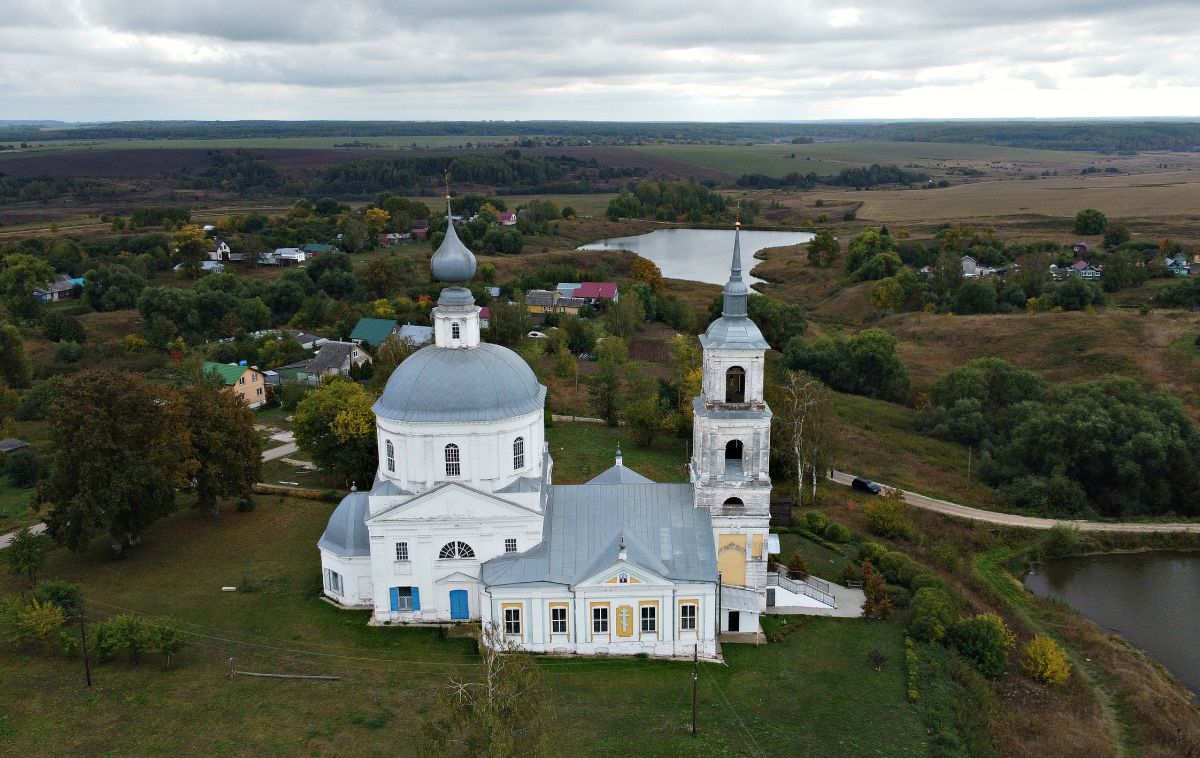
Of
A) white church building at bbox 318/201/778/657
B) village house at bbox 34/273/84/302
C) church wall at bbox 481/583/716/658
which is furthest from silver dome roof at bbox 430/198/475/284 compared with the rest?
village house at bbox 34/273/84/302

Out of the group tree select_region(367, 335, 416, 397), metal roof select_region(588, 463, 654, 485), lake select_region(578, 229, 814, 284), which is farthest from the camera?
lake select_region(578, 229, 814, 284)

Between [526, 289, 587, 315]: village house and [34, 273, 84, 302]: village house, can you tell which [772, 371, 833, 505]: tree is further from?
[34, 273, 84, 302]: village house

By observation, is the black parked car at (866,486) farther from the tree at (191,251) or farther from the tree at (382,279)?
the tree at (191,251)

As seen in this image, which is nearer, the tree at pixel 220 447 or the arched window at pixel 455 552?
the arched window at pixel 455 552

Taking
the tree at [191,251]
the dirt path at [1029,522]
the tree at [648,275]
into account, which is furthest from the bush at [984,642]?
the tree at [191,251]

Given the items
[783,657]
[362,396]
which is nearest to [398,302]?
[362,396]

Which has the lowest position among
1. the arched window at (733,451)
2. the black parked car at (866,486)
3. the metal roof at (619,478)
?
the black parked car at (866,486)

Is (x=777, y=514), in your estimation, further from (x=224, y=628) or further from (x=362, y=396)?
(x=224, y=628)

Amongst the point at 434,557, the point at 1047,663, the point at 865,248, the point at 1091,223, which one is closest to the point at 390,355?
the point at 434,557
